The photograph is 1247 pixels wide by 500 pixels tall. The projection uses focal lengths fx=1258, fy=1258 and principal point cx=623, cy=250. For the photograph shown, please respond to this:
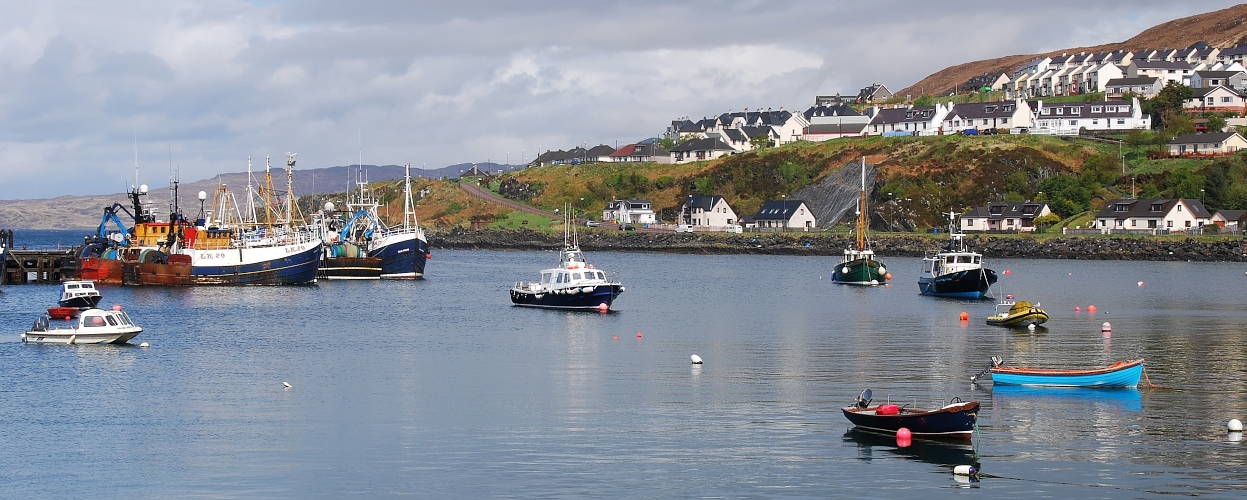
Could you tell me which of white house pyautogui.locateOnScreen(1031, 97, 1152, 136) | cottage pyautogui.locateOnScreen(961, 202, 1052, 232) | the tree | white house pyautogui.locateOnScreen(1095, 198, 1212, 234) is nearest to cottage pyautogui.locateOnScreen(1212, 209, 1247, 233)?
white house pyautogui.locateOnScreen(1095, 198, 1212, 234)

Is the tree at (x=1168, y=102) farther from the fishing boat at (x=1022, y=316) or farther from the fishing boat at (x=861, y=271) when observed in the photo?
the fishing boat at (x=1022, y=316)

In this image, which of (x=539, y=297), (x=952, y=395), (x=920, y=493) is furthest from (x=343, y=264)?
(x=920, y=493)

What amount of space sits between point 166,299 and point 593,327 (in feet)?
108

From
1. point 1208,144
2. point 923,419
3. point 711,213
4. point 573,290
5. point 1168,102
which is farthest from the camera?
point 1168,102

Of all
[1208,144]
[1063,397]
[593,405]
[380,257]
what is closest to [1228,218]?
[1208,144]

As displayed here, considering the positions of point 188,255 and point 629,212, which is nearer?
point 188,255

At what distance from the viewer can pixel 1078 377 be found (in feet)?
135

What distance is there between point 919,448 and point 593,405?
1077 cm

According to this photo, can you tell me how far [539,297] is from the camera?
74188 mm

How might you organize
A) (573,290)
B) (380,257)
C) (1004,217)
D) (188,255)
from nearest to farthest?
(573,290)
(188,255)
(380,257)
(1004,217)

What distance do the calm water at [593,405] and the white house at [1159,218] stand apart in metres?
77.2

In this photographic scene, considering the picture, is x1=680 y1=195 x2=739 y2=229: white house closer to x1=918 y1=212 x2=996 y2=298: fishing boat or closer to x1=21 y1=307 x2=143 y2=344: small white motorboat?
x1=918 y1=212 x2=996 y2=298: fishing boat

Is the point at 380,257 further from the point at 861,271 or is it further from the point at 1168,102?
the point at 1168,102

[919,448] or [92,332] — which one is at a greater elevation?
[92,332]
